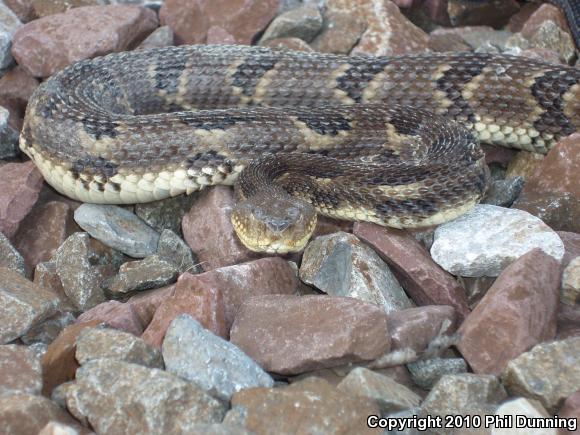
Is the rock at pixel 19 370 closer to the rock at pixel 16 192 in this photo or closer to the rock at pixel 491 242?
the rock at pixel 16 192

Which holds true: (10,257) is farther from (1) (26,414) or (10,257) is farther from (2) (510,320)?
(2) (510,320)

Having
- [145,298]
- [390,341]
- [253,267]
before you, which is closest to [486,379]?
[390,341]

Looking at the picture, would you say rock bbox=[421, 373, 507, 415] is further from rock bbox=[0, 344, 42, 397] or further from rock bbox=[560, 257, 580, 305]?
rock bbox=[0, 344, 42, 397]

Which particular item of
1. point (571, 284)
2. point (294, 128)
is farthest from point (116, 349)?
point (294, 128)

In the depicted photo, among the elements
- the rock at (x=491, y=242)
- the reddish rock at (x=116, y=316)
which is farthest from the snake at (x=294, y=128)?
the reddish rock at (x=116, y=316)

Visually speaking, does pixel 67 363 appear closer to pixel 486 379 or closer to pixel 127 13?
pixel 486 379

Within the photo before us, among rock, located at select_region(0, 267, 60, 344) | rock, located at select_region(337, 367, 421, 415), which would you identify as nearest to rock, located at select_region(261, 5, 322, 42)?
rock, located at select_region(0, 267, 60, 344)
